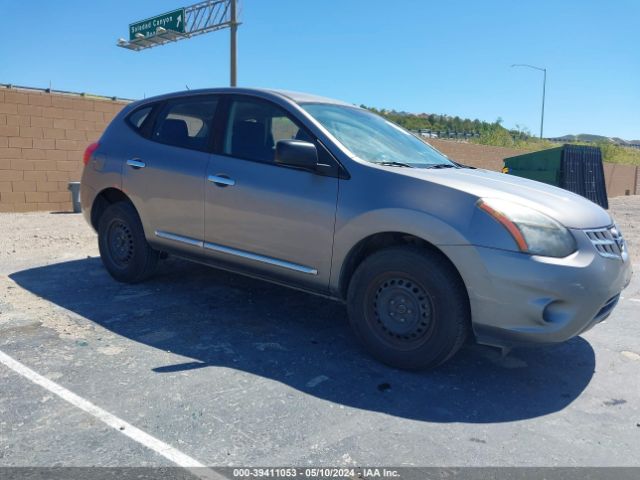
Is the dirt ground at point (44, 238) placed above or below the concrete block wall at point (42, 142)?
below

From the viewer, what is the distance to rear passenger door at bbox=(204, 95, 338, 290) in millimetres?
4020

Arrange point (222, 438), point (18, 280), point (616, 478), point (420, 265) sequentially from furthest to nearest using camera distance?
point (18, 280)
point (420, 265)
point (222, 438)
point (616, 478)

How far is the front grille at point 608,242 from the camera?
11.4 feet

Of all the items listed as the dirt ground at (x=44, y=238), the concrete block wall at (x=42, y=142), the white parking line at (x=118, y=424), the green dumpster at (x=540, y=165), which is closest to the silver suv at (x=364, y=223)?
the white parking line at (x=118, y=424)

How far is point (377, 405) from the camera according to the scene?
3320mm

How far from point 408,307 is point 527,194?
1.05 metres

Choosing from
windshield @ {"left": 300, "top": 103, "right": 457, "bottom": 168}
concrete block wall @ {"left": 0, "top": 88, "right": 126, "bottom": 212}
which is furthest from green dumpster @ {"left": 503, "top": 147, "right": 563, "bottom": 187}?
windshield @ {"left": 300, "top": 103, "right": 457, "bottom": 168}

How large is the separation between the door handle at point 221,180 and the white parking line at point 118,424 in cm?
188

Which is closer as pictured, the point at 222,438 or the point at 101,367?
the point at 222,438

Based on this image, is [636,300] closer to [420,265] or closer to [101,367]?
[420,265]

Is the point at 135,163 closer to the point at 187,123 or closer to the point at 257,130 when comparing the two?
the point at 187,123

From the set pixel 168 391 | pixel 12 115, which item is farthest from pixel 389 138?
pixel 12 115

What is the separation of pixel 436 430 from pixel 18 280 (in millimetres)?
4551

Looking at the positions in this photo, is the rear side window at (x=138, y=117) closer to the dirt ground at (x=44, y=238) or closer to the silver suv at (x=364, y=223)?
the silver suv at (x=364, y=223)
